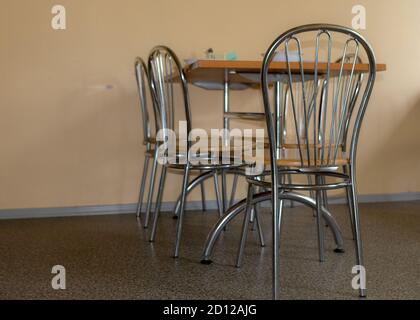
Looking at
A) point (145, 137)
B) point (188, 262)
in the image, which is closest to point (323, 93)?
point (188, 262)

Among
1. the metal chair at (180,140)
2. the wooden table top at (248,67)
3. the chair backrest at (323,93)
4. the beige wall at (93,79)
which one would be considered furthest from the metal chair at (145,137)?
the chair backrest at (323,93)

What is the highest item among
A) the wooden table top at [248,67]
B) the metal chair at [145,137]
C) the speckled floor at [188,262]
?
the wooden table top at [248,67]

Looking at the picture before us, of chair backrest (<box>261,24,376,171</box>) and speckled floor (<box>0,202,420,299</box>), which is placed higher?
chair backrest (<box>261,24,376,171</box>)

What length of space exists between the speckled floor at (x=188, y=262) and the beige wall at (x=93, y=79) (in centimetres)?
32

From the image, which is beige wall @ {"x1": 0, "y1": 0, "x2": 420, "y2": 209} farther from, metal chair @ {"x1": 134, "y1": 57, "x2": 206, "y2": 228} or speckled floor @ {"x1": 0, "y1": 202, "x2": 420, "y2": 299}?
speckled floor @ {"x1": 0, "y1": 202, "x2": 420, "y2": 299}

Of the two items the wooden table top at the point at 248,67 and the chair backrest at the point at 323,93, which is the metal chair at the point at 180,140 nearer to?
the wooden table top at the point at 248,67

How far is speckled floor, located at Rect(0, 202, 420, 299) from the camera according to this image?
1.81m

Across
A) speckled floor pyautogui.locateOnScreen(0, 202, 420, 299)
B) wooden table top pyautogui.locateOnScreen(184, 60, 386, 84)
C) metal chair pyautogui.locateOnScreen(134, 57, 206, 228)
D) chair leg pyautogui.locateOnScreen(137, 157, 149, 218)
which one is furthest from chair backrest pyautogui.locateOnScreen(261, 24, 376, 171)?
chair leg pyautogui.locateOnScreen(137, 157, 149, 218)

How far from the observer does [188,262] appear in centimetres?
219

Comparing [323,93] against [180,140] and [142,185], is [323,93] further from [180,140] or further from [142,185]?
[142,185]

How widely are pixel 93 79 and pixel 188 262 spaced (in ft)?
5.25

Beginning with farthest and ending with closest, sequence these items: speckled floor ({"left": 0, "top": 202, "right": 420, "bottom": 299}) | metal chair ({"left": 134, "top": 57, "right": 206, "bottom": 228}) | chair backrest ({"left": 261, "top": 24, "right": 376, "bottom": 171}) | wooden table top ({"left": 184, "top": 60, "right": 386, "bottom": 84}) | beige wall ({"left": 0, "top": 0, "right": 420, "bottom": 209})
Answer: beige wall ({"left": 0, "top": 0, "right": 420, "bottom": 209}), metal chair ({"left": 134, "top": 57, "right": 206, "bottom": 228}), wooden table top ({"left": 184, "top": 60, "right": 386, "bottom": 84}), speckled floor ({"left": 0, "top": 202, "right": 420, "bottom": 299}), chair backrest ({"left": 261, "top": 24, "right": 376, "bottom": 171})

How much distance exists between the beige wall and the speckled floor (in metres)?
0.32

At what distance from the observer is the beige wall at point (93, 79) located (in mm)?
3209
